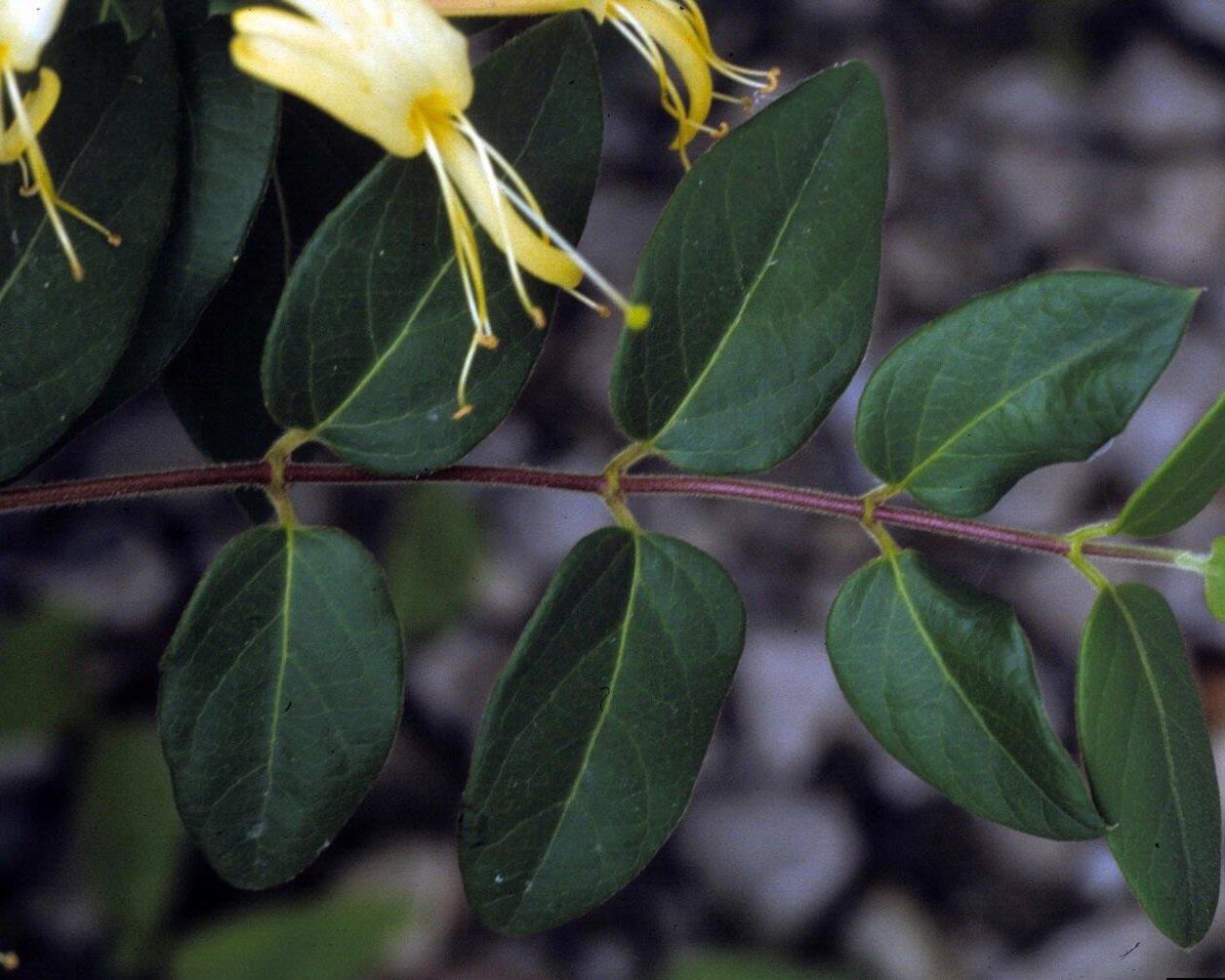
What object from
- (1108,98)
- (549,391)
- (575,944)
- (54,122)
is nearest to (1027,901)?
(575,944)

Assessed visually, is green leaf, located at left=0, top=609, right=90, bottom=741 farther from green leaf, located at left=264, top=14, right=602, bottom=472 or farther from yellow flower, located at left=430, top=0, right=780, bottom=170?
yellow flower, located at left=430, top=0, right=780, bottom=170

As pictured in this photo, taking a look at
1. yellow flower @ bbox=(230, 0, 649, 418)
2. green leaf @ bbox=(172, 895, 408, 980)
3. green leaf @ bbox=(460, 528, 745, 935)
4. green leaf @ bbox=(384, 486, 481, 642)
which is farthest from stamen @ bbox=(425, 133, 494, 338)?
green leaf @ bbox=(172, 895, 408, 980)

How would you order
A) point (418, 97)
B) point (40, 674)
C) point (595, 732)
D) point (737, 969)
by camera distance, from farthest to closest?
point (737, 969) → point (40, 674) → point (595, 732) → point (418, 97)

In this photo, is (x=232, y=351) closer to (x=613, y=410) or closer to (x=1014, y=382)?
(x=613, y=410)

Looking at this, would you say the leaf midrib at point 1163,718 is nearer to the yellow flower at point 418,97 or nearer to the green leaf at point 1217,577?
the green leaf at point 1217,577

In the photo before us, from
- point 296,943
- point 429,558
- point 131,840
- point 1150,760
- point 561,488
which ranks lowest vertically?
point 296,943

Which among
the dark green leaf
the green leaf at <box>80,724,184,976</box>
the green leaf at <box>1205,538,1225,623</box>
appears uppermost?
the dark green leaf

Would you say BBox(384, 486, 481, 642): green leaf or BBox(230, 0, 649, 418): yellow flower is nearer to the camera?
BBox(230, 0, 649, 418): yellow flower

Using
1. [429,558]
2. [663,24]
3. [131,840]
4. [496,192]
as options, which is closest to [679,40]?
[663,24]
